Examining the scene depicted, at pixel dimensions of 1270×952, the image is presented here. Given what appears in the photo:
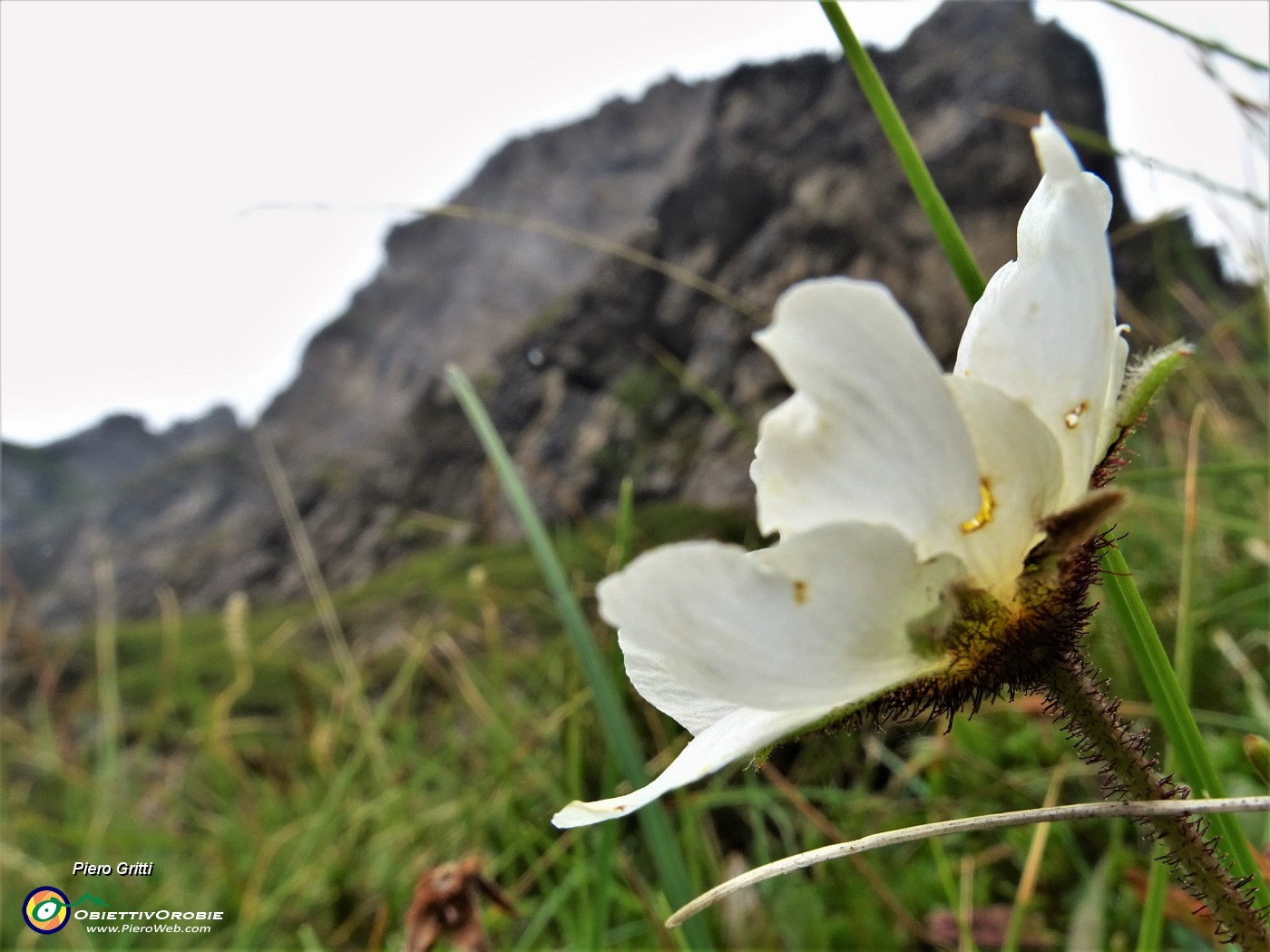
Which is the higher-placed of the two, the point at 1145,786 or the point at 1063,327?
the point at 1063,327

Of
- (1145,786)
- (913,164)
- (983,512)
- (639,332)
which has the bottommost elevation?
(1145,786)

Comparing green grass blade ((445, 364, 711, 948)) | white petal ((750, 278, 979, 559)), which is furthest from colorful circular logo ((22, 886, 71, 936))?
white petal ((750, 278, 979, 559))

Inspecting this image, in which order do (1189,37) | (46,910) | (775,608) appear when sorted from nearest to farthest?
(775,608), (1189,37), (46,910)

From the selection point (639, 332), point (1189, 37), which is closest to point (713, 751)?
point (1189, 37)

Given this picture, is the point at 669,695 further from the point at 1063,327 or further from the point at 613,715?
the point at 613,715

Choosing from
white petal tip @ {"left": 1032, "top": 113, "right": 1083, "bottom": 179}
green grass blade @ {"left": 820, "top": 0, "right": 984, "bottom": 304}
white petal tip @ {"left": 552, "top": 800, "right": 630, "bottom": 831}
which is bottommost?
white petal tip @ {"left": 552, "top": 800, "right": 630, "bottom": 831}

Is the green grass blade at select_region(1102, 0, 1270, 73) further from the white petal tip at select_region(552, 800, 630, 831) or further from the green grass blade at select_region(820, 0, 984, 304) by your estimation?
the white petal tip at select_region(552, 800, 630, 831)

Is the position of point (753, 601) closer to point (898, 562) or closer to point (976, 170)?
point (898, 562)
